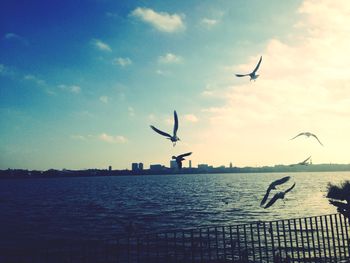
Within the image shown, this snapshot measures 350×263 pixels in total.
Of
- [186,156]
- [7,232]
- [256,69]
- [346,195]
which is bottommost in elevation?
[7,232]

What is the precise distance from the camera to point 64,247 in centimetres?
2498

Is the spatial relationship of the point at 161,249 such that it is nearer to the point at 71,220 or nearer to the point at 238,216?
the point at 238,216

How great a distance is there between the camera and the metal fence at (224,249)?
29.1ft

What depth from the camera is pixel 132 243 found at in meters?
24.0

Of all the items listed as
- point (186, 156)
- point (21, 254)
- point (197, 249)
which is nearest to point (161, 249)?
point (197, 249)

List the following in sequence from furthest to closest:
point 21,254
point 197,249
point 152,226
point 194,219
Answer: point 194,219 → point 152,226 → point 21,254 → point 197,249

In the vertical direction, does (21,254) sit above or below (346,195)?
below

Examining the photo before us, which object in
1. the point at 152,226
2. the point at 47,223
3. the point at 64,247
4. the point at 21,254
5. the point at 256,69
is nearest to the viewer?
the point at 256,69

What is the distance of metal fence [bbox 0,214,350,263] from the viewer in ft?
29.1

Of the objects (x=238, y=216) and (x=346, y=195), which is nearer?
(x=346, y=195)

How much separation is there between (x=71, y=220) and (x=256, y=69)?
126 ft

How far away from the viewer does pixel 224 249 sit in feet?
31.8

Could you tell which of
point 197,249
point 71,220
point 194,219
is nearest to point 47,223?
Result: point 71,220

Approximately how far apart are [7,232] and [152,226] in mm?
16312
